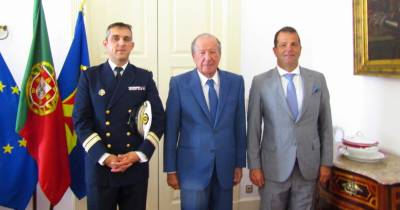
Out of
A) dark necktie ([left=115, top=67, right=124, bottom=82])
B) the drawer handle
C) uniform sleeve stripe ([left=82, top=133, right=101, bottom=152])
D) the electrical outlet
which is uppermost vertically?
dark necktie ([left=115, top=67, right=124, bottom=82])

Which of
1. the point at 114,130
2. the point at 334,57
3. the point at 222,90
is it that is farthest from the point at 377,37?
the point at 114,130

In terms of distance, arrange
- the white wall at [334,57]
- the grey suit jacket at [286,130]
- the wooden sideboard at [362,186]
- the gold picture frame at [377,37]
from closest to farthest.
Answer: the wooden sideboard at [362,186] → the grey suit jacket at [286,130] → the gold picture frame at [377,37] → the white wall at [334,57]

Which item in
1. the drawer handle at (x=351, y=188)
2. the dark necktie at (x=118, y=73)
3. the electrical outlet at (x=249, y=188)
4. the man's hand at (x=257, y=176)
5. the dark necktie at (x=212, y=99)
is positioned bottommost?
the electrical outlet at (x=249, y=188)

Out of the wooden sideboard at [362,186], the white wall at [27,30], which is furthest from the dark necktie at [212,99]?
the white wall at [27,30]

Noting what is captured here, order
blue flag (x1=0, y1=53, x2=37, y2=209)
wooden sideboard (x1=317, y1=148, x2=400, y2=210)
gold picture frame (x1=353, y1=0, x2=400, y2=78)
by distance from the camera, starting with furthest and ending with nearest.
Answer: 1. blue flag (x1=0, y1=53, x2=37, y2=209)
2. gold picture frame (x1=353, y1=0, x2=400, y2=78)
3. wooden sideboard (x1=317, y1=148, x2=400, y2=210)

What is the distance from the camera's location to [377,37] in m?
2.16

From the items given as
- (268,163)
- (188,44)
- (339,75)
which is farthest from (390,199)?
(188,44)

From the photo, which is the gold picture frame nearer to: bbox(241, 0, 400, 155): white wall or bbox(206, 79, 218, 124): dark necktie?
bbox(241, 0, 400, 155): white wall

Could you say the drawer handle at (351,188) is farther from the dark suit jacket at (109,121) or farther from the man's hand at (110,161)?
the man's hand at (110,161)

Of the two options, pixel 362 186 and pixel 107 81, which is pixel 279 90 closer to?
pixel 362 186

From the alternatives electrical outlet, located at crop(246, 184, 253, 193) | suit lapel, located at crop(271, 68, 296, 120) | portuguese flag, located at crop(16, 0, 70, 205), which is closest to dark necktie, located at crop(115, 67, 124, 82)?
portuguese flag, located at crop(16, 0, 70, 205)

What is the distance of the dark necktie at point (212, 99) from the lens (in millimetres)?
1788

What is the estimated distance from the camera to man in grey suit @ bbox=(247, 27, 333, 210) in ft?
5.97

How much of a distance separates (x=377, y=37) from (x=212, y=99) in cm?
115
